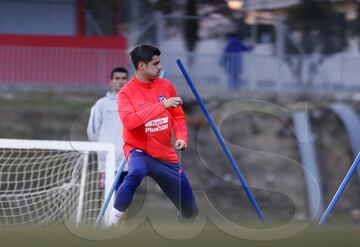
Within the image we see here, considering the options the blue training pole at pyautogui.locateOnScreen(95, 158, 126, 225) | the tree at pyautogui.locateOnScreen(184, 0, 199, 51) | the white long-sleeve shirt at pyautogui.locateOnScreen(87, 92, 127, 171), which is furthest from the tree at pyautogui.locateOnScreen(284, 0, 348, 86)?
the blue training pole at pyautogui.locateOnScreen(95, 158, 126, 225)

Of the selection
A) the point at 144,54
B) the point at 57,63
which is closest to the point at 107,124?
the point at 144,54

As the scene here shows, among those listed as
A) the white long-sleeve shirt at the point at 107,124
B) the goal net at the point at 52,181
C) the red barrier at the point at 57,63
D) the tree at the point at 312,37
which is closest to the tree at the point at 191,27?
the red barrier at the point at 57,63

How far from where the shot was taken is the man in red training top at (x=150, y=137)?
719 centimetres

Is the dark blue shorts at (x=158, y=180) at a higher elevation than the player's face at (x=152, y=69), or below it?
below

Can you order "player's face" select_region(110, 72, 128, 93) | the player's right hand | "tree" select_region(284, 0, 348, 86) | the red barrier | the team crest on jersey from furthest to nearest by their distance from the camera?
"tree" select_region(284, 0, 348, 86), the red barrier, "player's face" select_region(110, 72, 128, 93), the team crest on jersey, the player's right hand

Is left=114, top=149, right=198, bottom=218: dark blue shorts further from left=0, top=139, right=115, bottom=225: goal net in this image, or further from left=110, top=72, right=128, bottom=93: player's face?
left=110, top=72, right=128, bottom=93: player's face

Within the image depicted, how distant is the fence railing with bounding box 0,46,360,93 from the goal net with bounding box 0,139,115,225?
5.35m

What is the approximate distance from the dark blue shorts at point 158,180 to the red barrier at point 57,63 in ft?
28.0

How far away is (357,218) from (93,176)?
532 centimetres

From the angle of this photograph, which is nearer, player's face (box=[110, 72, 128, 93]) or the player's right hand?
the player's right hand

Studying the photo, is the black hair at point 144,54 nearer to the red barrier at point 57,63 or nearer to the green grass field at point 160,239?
the green grass field at point 160,239

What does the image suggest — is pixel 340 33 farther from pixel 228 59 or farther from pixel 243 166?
pixel 243 166

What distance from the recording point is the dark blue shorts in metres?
7.19

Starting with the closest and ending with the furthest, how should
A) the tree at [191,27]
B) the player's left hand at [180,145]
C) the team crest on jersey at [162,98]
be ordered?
the player's left hand at [180,145] → the team crest on jersey at [162,98] → the tree at [191,27]
